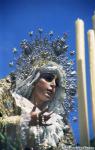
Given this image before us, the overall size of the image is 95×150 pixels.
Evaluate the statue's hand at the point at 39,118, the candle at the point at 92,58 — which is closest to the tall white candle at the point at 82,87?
the candle at the point at 92,58

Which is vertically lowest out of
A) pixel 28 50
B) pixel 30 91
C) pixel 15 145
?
pixel 15 145

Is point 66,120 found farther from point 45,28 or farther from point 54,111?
point 45,28

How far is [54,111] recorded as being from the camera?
4.17 feet

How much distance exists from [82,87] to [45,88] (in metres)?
0.10

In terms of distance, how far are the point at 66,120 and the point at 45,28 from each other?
0.27 m

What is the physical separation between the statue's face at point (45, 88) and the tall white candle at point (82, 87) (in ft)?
0.24

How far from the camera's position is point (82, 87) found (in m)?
1.24

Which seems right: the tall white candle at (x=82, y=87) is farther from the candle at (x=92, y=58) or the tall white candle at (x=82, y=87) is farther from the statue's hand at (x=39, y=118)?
the statue's hand at (x=39, y=118)

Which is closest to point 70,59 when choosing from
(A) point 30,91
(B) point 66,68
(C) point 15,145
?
(B) point 66,68

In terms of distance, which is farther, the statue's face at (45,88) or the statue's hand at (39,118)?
the statue's face at (45,88)

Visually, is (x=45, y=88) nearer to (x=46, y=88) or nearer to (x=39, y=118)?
(x=46, y=88)

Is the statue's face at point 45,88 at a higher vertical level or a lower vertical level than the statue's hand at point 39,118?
higher

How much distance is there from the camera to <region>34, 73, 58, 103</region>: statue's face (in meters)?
1.26

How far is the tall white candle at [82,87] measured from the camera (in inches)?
47.9
